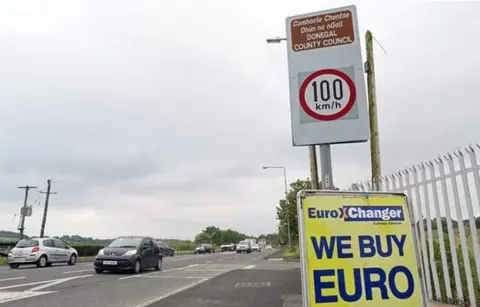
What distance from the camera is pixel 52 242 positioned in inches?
870

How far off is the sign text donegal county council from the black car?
44.1 feet

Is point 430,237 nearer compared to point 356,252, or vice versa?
point 356,252

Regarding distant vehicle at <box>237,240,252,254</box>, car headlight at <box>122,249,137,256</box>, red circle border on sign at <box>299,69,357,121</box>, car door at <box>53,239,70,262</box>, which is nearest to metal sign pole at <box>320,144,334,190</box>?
red circle border on sign at <box>299,69,357,121</box>

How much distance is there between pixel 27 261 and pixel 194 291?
13557 millimetres

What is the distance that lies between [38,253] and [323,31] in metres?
20.3

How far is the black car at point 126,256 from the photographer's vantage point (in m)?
16.1

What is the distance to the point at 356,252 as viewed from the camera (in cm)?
343

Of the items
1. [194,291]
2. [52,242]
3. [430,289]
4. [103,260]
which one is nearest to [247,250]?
[52,242]

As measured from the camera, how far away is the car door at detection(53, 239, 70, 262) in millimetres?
22203

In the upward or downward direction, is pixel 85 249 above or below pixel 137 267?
above

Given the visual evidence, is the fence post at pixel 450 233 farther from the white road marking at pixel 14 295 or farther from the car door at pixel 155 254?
the car door at pixel 155 254

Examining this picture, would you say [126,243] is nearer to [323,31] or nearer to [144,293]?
[144,293]

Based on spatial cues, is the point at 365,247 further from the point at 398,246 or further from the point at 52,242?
the point at 52,242

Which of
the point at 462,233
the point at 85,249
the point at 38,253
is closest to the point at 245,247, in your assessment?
the point at 85,249
